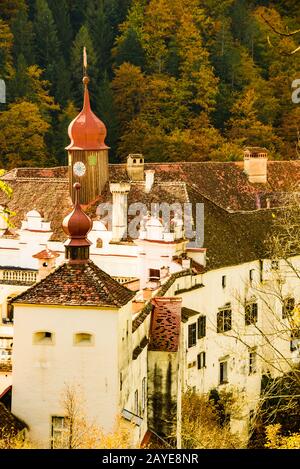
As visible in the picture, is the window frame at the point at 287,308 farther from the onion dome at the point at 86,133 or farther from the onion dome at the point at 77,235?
the onion dome at the point at 86,133

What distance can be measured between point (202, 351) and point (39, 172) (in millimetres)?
22294

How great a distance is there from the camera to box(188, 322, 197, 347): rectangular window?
155 feet

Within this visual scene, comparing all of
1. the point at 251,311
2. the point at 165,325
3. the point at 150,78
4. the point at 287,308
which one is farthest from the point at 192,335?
the point at 150,78

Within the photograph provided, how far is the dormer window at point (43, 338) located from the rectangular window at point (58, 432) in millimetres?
1702

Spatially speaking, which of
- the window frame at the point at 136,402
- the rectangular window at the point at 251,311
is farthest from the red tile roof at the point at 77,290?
the rectangular window at the point at 251,311

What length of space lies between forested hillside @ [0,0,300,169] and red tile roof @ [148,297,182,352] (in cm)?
4576

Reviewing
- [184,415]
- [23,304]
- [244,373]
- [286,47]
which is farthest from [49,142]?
[23,304]

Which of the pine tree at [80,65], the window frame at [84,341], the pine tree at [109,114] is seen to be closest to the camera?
the window frame at [84,341]

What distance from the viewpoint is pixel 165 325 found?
37.2 meters

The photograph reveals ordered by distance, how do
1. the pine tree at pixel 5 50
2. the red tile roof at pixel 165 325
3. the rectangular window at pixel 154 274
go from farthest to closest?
1. the pine tree at pixel 5 50
2. the rectangular window at pixel 154 274
3. the red tile roof at pixel 165 325

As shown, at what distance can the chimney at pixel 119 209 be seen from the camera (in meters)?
53.3

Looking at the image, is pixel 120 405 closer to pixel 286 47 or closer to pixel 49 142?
pixel 49 142

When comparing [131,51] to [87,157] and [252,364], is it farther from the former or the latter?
[252,364]

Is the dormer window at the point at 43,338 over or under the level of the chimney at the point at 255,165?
under
